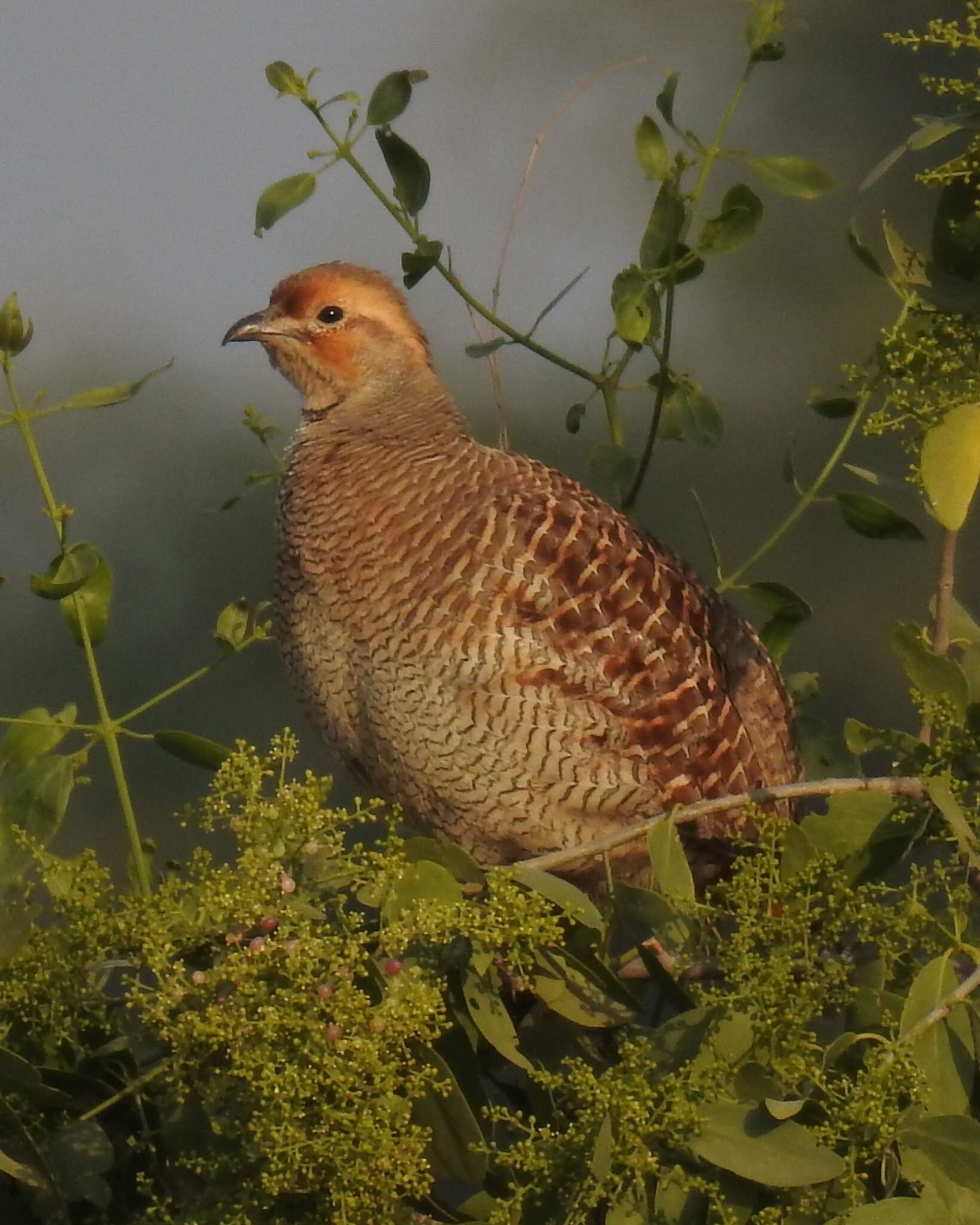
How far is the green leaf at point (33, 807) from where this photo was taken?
193cm

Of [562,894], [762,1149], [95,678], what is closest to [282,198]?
[95,678]

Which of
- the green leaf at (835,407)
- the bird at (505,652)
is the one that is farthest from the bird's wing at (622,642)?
the green leaf at (835,407)

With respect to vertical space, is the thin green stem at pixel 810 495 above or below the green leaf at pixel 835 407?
below

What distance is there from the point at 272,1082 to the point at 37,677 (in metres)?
13.6

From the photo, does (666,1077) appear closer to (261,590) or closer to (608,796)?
(608,796)

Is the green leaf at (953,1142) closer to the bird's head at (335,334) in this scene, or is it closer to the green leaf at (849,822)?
the green leaf at (849,822)

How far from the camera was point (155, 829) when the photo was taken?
12703mm

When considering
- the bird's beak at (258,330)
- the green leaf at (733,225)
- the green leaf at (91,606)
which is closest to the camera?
the green leaf at (91,606)

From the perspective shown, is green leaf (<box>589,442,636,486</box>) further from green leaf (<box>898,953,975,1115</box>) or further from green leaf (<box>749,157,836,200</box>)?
green leaf (<box>898,953,975,1115</box>)

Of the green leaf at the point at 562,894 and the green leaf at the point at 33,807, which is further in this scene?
the green leaf at the point at 33,807

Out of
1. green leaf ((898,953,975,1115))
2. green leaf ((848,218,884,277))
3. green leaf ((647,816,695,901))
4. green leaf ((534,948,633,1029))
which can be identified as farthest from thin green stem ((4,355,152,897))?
green leaf ((848,218,884,277))

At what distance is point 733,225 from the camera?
227 cm

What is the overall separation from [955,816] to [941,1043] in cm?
20

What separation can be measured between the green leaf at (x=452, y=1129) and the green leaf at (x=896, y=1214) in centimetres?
35
